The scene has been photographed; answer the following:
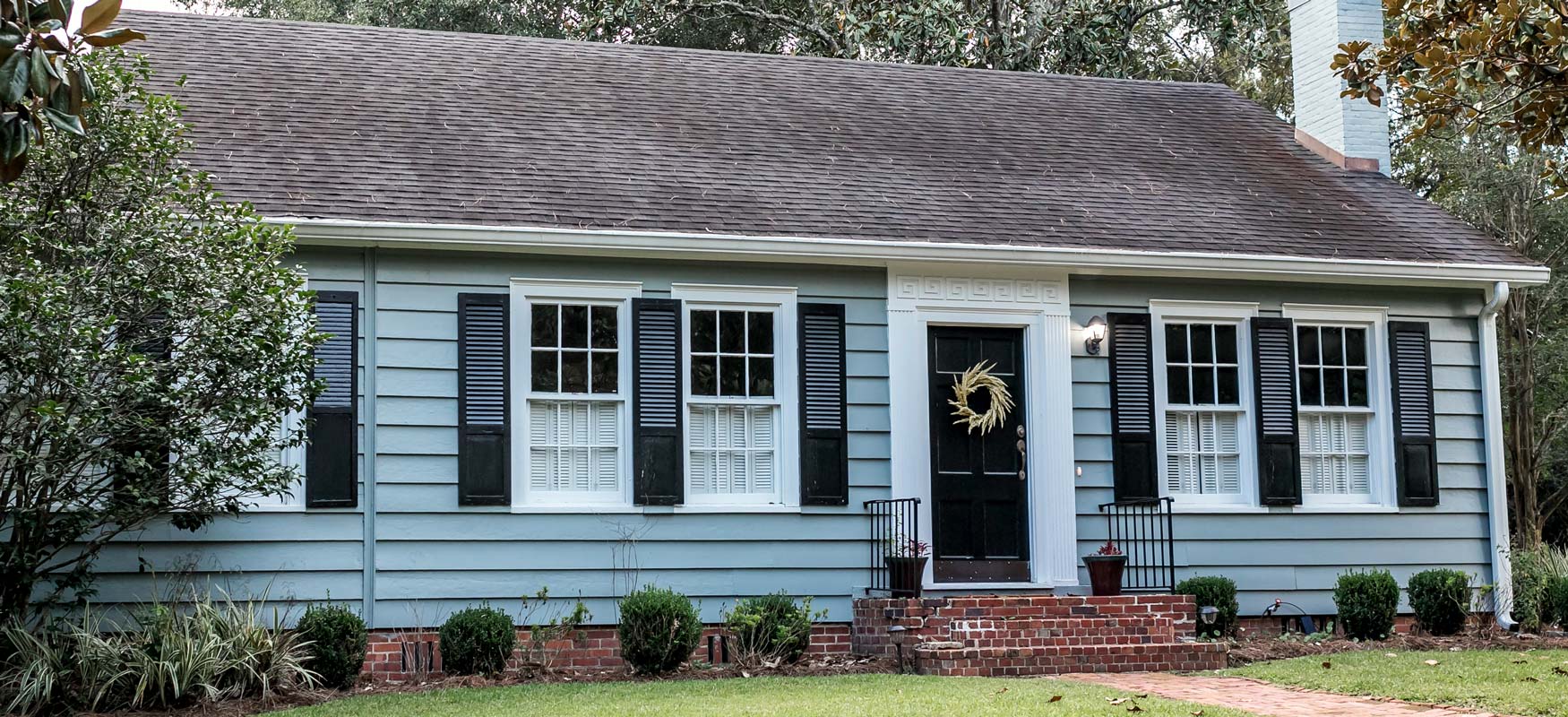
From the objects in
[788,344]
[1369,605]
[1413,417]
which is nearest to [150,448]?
[788,344]

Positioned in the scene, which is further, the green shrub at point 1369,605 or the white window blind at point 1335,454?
the white window blind at point 1335,454

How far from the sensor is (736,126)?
1256 cm

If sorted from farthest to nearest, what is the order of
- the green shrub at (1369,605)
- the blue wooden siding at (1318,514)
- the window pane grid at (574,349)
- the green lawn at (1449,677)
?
1. the blue wooden siding at (1318,514)
2. the green shrub at (1369,605)
3. the window pane grid at (574,349)
4. the green lawn at (1449,677)

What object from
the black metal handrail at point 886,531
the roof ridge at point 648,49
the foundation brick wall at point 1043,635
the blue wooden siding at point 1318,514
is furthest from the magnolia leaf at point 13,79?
the roof ridge at point 648,49

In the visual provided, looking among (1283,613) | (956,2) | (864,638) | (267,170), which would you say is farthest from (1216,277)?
(956,2)

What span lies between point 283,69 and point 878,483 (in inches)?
227

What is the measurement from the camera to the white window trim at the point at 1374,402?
11.7 m

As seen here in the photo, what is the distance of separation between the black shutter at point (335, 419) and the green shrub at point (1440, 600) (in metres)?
7.51

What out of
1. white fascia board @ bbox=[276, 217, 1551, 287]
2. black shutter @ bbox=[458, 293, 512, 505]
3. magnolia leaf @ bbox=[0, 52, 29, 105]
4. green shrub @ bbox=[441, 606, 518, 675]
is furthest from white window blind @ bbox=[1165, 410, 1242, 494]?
magnolia leaf @ bbox=[0, 52, 29, 105]

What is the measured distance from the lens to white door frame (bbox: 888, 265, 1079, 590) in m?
10.9

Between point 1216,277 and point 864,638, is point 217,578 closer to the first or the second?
point 864,638

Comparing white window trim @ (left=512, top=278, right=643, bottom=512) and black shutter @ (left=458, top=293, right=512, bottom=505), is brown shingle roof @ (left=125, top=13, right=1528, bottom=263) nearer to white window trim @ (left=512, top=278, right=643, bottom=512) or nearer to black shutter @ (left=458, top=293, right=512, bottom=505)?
white window trim @ (left=512, top=278, right=643, bottom=512)

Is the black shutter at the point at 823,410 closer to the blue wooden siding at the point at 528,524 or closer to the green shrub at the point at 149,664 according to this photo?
the blue wooden siding at the point at 528,524

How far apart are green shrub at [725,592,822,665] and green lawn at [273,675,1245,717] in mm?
696
